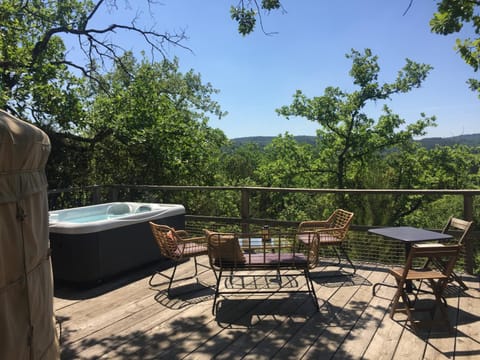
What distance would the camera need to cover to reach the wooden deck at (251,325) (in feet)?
8.58

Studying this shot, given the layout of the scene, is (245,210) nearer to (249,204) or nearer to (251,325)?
(249,204)

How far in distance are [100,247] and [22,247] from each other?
2.30m

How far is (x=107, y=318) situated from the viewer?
3223 millimetres

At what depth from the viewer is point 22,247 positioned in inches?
69.7

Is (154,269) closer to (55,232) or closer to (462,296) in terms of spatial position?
(55,232)

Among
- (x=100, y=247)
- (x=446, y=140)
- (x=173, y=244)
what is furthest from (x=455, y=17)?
(x=446, y=140)

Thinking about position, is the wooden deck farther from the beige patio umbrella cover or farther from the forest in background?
the forest in background

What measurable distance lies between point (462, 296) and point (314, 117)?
13678mm

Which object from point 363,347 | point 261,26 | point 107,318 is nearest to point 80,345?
point 107,318

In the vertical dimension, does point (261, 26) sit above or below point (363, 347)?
above

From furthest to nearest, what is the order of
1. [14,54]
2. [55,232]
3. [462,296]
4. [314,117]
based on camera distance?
[314,117]
[14,54]
[55,232]
[462,296]

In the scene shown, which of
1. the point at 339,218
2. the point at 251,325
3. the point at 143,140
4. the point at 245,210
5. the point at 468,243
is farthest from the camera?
the point at 143,140

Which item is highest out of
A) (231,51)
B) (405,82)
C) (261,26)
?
(405,82)

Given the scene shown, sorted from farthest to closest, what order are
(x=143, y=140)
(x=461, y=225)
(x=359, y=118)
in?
(x=359, y=118) < (x=143, y=140) < (x=461, y=225)
